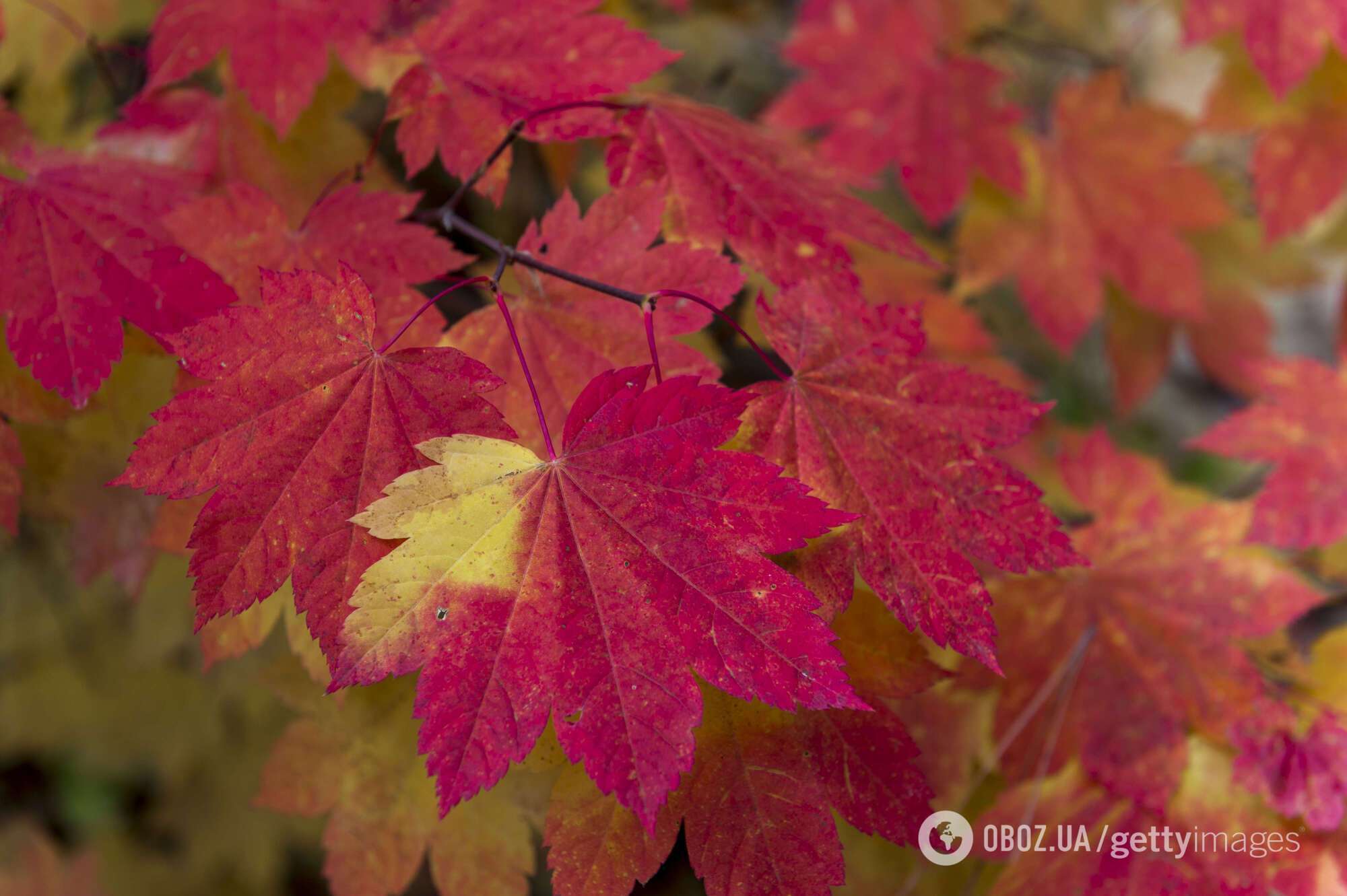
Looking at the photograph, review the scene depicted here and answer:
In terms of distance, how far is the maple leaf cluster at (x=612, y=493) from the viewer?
571mm

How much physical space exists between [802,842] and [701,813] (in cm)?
8

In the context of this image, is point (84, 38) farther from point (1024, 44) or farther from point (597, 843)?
point (1024, 44)

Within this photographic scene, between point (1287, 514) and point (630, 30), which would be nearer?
point (630, 30)

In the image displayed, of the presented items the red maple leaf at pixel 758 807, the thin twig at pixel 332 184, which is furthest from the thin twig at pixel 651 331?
the thin twig at pixel 332 184

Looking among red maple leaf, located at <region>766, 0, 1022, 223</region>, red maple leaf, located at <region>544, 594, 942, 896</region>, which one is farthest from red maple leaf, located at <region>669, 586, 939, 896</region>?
red maple leaf, located at <region>766, 0, 1022, 223</region>

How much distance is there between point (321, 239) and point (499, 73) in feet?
0.77

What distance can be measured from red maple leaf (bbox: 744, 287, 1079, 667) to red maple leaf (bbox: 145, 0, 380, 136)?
21.1 inches

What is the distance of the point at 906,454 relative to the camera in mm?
679

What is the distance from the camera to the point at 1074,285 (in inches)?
59.6

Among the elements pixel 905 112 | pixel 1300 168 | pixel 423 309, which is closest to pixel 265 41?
pixel 423 309

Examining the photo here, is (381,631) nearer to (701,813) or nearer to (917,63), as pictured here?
(701,813)

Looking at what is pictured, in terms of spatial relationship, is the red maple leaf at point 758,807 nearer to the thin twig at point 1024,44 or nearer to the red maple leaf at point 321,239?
the red maple leaf at point 321,239

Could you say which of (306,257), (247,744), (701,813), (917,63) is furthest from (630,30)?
(247,744)

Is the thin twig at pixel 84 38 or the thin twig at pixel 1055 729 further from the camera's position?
the thin twig at pixel 84 38
